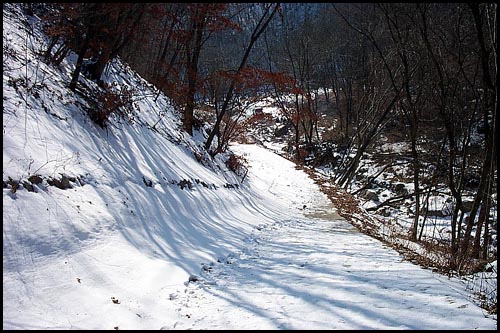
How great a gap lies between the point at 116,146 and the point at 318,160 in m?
21.7

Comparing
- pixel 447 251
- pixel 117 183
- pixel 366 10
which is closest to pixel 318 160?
pixel 366 10

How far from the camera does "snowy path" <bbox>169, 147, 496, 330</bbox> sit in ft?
10.0

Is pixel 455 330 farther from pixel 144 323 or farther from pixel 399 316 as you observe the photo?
pixel 144 323

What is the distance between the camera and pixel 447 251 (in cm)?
657

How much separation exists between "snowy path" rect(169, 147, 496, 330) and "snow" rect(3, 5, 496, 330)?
0.8 inches

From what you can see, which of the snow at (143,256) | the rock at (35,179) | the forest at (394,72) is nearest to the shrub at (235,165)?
the forest at (394,72)

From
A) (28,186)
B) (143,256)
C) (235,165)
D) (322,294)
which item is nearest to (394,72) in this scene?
(235,165)

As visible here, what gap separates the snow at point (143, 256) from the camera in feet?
10.1

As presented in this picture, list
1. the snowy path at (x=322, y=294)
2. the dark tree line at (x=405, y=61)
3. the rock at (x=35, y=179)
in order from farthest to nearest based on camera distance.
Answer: the dark tree line at (x=405, y=61) → the rock at (x=35, y=179) → the snowy path at (x=322, y=294)

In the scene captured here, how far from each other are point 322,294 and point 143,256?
2.36 m

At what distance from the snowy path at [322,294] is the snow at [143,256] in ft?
0.06

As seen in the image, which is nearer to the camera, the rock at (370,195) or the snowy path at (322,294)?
the snowy path at (322,294)

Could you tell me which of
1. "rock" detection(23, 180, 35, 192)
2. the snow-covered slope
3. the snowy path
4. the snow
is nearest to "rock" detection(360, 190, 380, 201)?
the snow

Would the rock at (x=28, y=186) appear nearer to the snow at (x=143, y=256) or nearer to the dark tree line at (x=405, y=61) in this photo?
the snow at (x=143, y=256)
